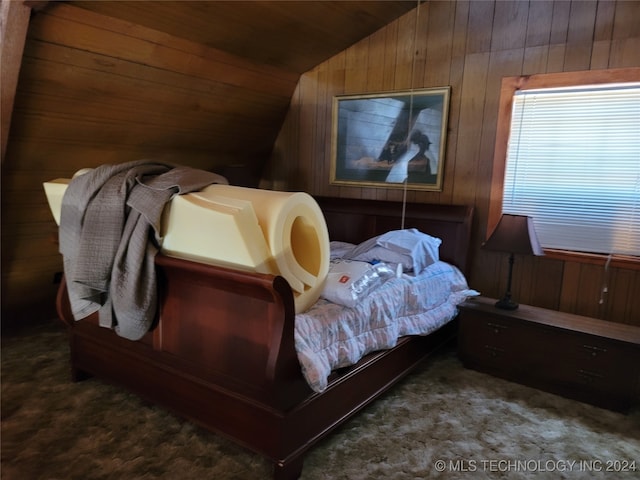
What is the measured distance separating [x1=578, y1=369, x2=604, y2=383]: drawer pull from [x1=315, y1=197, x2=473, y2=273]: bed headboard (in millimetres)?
1039

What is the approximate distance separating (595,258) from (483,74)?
4.84ft

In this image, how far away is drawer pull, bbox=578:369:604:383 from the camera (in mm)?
2636

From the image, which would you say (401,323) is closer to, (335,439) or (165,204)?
(335,439)

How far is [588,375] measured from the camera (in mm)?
2658

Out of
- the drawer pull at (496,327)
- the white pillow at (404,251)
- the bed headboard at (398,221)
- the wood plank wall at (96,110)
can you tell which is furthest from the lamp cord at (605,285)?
the wood plank wall at (96,110)

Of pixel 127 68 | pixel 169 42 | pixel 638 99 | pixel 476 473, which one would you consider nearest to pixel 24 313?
pixel 127 68

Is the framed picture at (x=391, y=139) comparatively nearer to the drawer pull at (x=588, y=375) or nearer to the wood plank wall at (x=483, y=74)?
the wood plank wall at (x=483, y=74)

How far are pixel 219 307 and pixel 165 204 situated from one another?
1.59 ft

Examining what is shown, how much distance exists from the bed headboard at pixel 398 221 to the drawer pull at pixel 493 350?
2.16 feet

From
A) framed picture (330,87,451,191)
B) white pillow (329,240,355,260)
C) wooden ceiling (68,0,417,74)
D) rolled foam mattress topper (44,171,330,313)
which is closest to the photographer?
rolled foam mattress topper (44,171,330,313)

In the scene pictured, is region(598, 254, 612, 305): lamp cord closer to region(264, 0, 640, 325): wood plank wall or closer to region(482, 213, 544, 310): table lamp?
region(264, 0, 640, 325): wood plank wall

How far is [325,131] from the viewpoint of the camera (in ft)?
13.8

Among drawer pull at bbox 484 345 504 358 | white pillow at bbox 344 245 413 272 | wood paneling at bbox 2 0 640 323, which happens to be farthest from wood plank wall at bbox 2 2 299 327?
drawer pull at bbox 484 345 504 358

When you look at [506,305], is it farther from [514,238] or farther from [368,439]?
[368,439]
